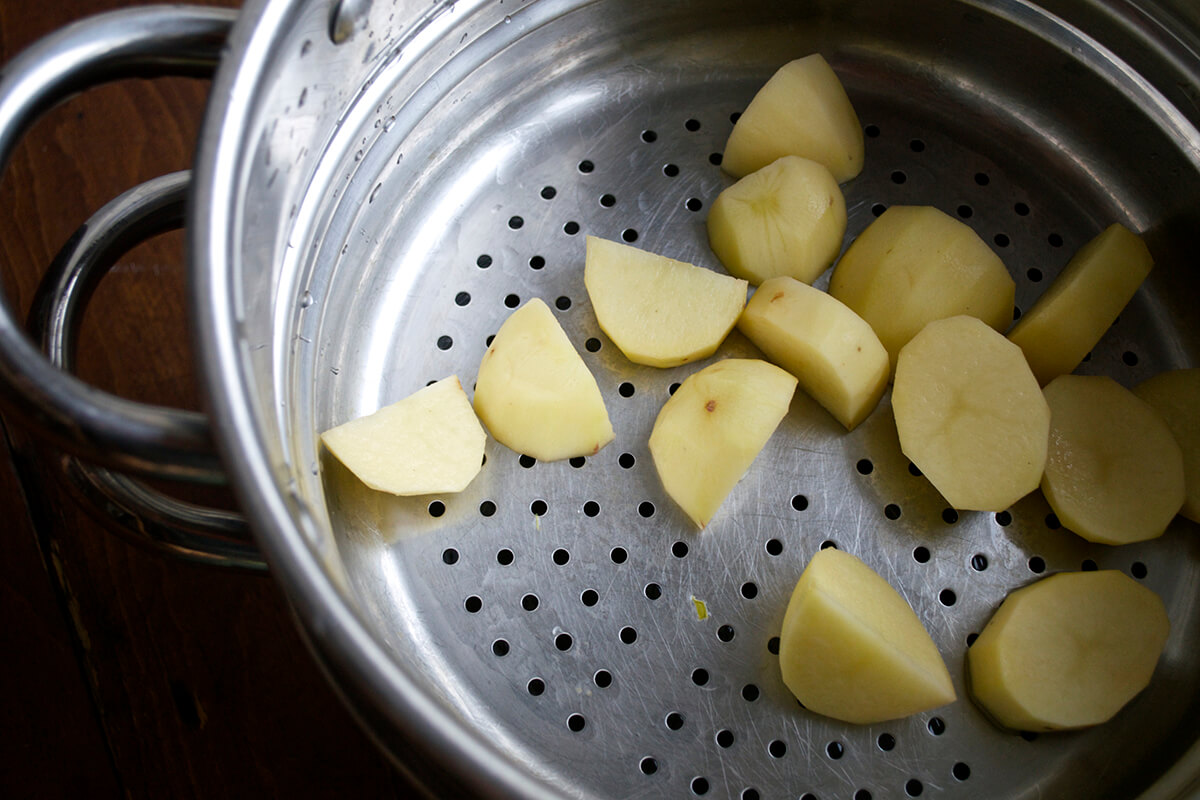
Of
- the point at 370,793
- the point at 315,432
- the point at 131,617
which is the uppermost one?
the point at 315,432

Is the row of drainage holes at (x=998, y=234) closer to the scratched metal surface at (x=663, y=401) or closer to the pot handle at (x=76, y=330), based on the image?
the scratched metal surface at (x=663, y=401)

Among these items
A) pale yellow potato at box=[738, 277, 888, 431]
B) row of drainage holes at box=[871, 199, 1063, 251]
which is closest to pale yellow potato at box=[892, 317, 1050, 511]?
pale yellow potato at box=[738, 277, 888, 431]

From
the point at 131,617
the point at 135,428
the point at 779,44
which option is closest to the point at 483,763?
the point at 135,428

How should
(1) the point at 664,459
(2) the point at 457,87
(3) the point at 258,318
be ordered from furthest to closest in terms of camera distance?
(2) the point at 457,87 < (1) the point at 664,459 < (3) the point at 258,318

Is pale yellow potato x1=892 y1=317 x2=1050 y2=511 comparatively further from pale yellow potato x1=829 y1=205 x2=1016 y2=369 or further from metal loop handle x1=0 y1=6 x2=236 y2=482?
metal loop handle x1=0 y1=6 x2=236 y2=482

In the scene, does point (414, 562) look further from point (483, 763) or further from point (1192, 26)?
point (1192, 26)

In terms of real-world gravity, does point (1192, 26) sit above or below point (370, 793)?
above

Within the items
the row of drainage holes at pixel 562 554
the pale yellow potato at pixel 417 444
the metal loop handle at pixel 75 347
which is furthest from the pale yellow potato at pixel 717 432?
the metal loop handle at pixel 75 347
